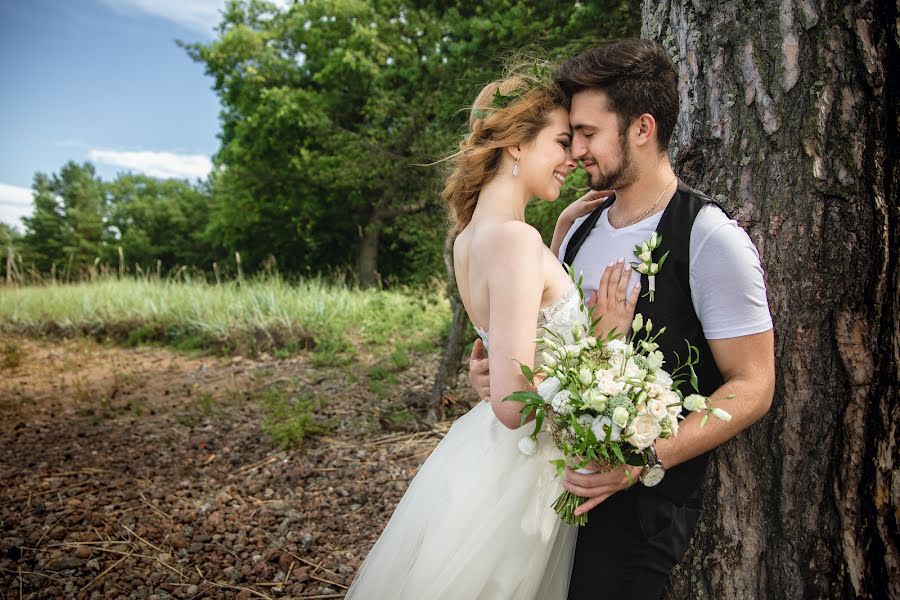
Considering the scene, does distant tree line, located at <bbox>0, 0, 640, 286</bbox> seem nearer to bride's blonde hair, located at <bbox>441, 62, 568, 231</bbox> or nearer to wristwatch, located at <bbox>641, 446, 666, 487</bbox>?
bride's blonde hair, located at <bbox>441, 62, 568, 231</bbox>

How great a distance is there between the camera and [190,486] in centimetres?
425

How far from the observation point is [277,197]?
62.6ft

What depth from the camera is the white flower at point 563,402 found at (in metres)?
1.58

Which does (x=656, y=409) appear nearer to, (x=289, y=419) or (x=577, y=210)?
(x=577, y=210)

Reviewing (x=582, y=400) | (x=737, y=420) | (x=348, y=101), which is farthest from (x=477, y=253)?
(x=348, y=101)

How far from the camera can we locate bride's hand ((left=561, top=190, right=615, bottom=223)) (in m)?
2.53

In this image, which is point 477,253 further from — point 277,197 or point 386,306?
point 277,197

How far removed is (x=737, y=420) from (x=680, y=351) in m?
0.27

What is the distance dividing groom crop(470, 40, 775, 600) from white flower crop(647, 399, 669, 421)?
0.66 feet

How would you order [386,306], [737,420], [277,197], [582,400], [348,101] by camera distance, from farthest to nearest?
[277,197] < [348,101] < [386,306] < [737,420] < [582,400]

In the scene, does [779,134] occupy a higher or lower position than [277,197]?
lower

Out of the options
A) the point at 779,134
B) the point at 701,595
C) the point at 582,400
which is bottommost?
the point at 701,595

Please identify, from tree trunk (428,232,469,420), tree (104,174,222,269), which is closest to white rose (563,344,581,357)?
tree trunk (428,232,469,420)

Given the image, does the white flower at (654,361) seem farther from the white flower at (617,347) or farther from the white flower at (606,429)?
the white flower at (606,429)
